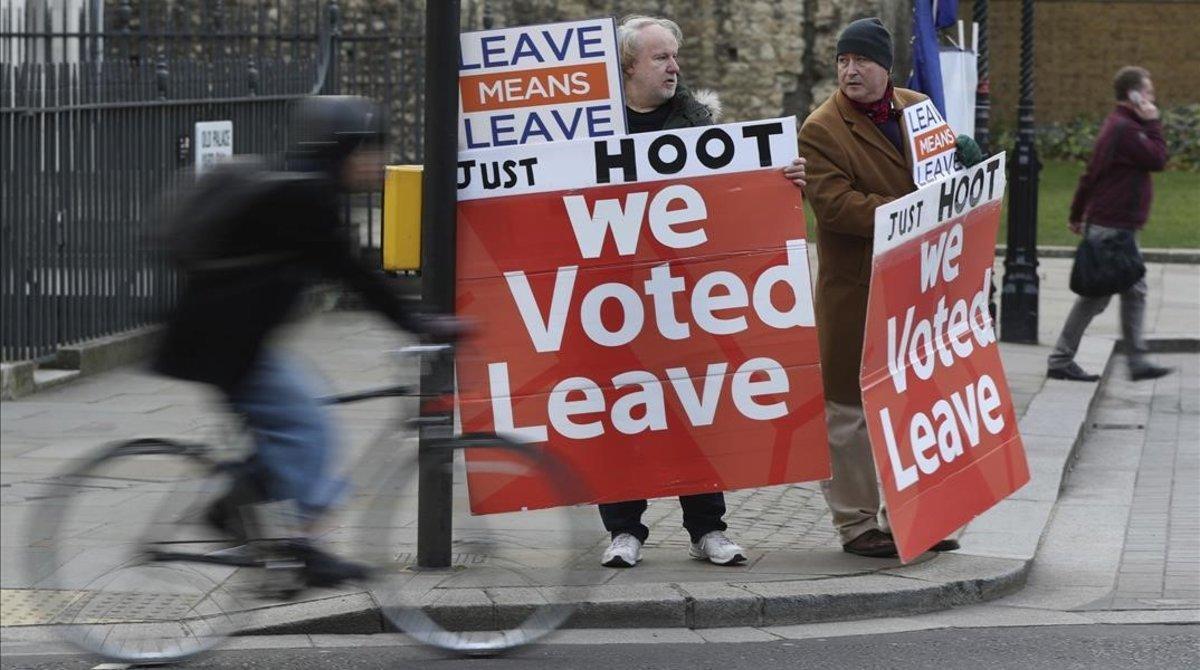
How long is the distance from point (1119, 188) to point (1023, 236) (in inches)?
73.0

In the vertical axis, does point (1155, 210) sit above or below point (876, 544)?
above

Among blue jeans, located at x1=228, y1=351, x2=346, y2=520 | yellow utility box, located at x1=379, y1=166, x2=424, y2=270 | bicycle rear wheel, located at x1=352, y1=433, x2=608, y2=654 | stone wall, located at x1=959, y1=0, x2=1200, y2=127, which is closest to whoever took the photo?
blue jeans, located at x1=228, y1=351, x2=346, y2=520

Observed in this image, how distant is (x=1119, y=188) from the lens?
11.9 m

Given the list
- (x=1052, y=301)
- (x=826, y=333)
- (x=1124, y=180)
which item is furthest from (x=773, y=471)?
(x=1052, y=301)

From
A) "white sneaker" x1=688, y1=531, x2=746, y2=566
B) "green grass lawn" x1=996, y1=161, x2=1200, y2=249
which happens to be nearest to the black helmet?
"white sneaker" x1=688, y1=531, x2=746, y2=566

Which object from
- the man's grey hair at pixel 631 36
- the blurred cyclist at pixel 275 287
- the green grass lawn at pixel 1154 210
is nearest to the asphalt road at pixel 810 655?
the blurred cyclist at pixel 275 287

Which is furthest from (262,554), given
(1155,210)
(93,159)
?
(1155,210)

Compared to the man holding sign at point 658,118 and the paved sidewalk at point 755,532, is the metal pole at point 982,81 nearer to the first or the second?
the paved sidewalk at point 755,532

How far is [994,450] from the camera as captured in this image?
7.34 meters

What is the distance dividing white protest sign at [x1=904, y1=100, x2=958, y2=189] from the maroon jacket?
5.02 meters

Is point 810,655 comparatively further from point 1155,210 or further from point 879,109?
point 1155,210

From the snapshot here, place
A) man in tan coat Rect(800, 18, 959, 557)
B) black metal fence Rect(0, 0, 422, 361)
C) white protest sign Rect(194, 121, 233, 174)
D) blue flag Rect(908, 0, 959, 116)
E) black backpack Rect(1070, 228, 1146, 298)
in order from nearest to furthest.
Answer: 1. man in tan coat Rect(800, 18, 959, 557)
2. blue flag Rect(908, 0, 959, 116)
3. black metal fence Rect(0, 0, 422, 361)
4. black backpack Rect(1070, 228, 1146, 298)
5. white protest sign Rect(194, 121, 233, 174)

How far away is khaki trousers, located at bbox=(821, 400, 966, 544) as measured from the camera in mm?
7004

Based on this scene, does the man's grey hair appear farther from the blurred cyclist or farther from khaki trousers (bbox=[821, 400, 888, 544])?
the blurred cyclist
